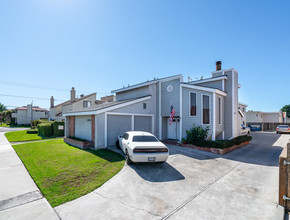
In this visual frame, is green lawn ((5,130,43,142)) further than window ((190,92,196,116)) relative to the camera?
Yes

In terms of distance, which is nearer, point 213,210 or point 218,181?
point 213,210

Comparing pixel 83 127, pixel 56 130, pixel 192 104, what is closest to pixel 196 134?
pixel 192 104

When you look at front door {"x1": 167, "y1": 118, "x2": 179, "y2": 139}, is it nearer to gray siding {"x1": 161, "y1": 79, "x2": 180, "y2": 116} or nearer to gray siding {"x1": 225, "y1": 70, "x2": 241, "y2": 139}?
gray siding {"x1": 161, "y1": 79, "x2": 180, "y2": 116}

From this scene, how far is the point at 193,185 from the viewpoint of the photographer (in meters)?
5.30

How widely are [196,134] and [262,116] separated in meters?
35.5

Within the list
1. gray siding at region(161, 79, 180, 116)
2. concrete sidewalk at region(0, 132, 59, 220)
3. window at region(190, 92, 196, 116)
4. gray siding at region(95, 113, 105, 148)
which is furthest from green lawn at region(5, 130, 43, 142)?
window at region(190, 92, 196, 116)

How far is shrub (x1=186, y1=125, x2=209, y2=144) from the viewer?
11.2 metres

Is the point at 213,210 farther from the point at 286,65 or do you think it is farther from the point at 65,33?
the point at 286,65

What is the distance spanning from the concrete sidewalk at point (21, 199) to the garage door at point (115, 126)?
553cm

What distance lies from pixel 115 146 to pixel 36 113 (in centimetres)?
4549

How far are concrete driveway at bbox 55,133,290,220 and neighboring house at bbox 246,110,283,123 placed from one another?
3108 centimetres

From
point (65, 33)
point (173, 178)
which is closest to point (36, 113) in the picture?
point (65, 33)

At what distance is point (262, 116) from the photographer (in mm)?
36562

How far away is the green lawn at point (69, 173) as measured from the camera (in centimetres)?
464
